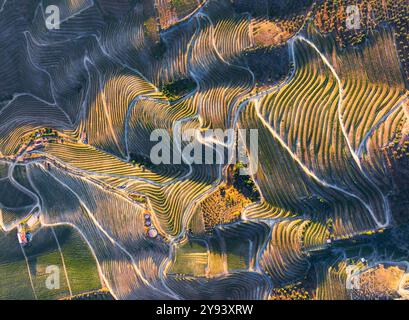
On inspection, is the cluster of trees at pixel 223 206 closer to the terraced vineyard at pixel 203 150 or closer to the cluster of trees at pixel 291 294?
the terraced vineyard at pixel 203 150

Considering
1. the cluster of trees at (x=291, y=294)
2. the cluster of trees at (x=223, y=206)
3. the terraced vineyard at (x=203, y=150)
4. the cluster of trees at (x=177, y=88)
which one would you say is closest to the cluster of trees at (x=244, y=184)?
the terraced vineyard at (x=203, y=150)

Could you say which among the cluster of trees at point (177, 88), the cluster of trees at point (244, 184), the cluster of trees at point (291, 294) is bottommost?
the cluster of trees at point (291, 294)

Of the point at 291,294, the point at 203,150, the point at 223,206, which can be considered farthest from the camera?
the point at 203,150

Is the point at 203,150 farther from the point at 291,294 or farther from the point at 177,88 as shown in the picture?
the point at 291,294

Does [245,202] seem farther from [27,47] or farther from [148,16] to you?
[27,47]

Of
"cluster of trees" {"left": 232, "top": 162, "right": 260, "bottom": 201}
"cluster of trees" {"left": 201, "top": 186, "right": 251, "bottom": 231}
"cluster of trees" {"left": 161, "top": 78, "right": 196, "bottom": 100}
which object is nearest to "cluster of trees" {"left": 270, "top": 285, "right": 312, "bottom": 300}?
"cluster of trees" {"left": 201, "top": 186, "right": 251, "bottom": 231}

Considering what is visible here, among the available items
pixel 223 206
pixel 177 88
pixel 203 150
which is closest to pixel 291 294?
pixel 223 206

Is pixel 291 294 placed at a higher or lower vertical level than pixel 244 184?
lower

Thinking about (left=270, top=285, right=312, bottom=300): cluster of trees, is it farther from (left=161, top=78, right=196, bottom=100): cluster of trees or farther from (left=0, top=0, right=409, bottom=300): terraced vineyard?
(left=161, top=78, right=196, bottom=100): cluster of trees
